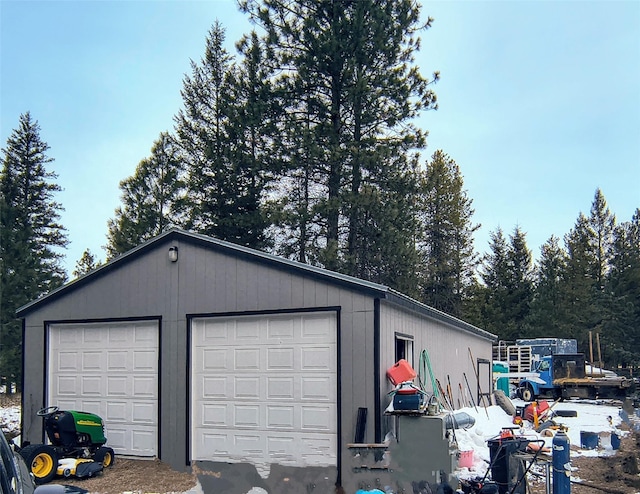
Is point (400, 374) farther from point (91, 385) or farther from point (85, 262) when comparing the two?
point (85, 262)

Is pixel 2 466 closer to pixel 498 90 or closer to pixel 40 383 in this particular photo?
pixel 40 383

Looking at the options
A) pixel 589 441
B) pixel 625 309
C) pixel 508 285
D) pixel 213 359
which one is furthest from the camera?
pixel 508 285

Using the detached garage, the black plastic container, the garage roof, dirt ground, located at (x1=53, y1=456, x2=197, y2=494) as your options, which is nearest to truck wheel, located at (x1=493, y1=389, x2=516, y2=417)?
the garage roof

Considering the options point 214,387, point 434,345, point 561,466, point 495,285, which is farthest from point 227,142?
point 495,285

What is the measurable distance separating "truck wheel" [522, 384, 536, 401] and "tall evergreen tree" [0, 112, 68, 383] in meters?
19.8

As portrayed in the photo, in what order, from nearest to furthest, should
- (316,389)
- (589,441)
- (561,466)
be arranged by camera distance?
1. (561,466)
2. (316,389)
3. (589,441)

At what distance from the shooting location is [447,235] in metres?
35.4

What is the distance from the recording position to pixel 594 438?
12.9m

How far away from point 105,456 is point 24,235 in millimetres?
19891

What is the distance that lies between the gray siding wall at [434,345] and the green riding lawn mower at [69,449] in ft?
15.4

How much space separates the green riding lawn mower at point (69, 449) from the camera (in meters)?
9.68

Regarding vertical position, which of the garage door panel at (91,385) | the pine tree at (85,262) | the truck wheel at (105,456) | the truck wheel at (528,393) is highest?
the pine tree at (85,262)

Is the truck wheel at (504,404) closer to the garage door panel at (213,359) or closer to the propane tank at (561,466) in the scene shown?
the garage door panel at (213,359)

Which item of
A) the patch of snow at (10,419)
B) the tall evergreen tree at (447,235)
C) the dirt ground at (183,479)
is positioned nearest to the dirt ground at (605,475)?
the dirt ground at (183,479)
